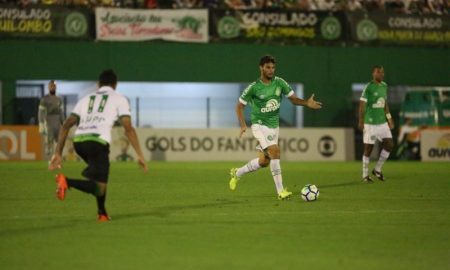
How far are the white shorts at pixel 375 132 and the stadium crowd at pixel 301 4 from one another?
49.1ft

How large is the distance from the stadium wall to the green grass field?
14993 millimetres

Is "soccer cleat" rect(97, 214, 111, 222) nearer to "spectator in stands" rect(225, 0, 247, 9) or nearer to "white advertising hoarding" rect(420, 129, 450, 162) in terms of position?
"white advertising hoarding" rect(420, 129, 450, 162)

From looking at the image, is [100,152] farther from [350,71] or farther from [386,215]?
[350,71]

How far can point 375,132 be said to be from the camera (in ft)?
69.6

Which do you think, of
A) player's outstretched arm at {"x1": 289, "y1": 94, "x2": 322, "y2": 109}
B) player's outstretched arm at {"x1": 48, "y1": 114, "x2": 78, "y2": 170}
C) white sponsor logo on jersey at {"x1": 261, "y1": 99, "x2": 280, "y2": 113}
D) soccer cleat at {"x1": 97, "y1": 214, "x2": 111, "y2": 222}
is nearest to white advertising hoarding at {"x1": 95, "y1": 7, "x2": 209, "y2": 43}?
white sponsor logo on jersey at {"x1": 261, "y1": 99, "x2": 280, "y2": 113}

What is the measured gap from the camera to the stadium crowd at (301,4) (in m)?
34.6

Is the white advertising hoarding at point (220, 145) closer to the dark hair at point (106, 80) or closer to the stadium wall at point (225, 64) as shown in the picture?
the stadium wall at point (225, 64)

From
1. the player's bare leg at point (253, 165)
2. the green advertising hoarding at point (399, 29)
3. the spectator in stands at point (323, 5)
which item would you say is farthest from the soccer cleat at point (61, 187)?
the spectator in stands at point (323, 5)

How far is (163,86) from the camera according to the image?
37844 millimetres

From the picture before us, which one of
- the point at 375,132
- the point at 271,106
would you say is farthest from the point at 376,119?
the point at 271,106

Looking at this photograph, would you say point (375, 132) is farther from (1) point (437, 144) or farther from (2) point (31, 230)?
(1) point (437, 144)

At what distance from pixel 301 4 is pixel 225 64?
3854 millimetres

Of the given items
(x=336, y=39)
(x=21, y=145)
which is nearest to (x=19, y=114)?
(x=21, y=145)

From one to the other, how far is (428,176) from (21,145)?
14.8 metres
